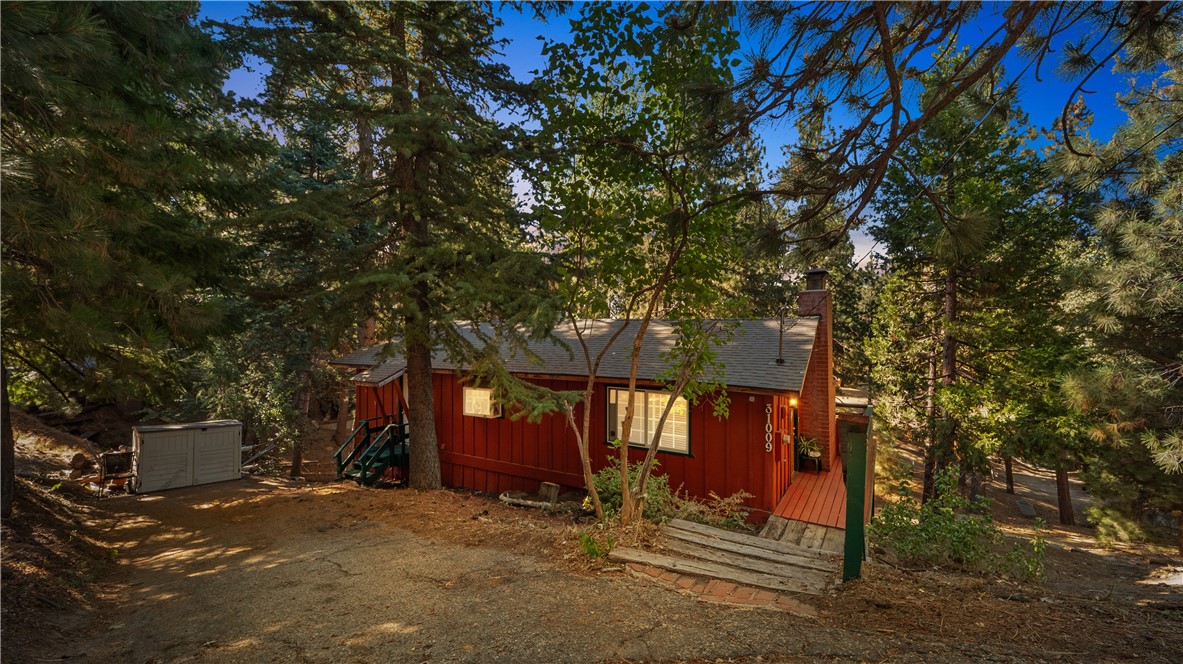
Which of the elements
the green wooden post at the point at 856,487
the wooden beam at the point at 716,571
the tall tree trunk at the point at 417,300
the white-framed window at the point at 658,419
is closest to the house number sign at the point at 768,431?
the white-framed window at the point at 658,419

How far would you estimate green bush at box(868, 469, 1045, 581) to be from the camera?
5062 mm

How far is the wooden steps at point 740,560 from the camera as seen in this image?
4.84 m

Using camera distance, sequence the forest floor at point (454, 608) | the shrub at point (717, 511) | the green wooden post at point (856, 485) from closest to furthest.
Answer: the forest floor at point (454, 608), the green wooden post at point (856, 485), the shrub at point (717, 511)

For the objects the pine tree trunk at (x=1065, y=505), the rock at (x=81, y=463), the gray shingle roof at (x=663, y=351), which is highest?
the gray shingle roof at (x=663, y=351)

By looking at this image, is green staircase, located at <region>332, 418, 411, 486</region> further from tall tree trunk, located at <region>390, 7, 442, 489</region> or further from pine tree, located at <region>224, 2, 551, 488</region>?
pine tree, located at <region>224, 2, 551, 488</region>

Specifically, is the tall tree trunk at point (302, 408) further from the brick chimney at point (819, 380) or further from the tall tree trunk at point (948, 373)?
the tall tree trunk at point (948, 373)

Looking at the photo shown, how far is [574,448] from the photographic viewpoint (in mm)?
10367

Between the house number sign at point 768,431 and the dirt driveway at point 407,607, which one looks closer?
the dirt driveway at point 407,607

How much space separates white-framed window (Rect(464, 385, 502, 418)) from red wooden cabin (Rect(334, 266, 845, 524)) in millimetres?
30

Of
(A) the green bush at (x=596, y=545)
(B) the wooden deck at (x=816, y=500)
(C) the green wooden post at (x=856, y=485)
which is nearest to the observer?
(C) the green wooden post at (x=856, y=485)

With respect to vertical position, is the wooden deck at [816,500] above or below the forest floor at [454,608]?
below

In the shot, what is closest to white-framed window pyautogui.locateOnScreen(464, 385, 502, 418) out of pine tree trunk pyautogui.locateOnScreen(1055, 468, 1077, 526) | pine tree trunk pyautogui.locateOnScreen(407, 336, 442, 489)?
pine tree trunk pyautogui.locateOnScreen(407, 336, 442, 489)

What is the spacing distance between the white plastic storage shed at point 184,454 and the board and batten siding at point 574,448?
11.0 feet

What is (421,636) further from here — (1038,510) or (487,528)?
(1038,510)
